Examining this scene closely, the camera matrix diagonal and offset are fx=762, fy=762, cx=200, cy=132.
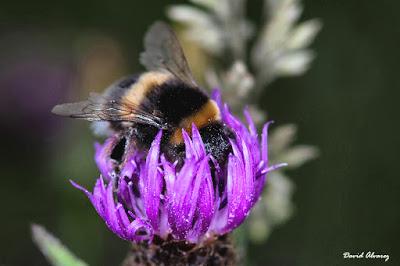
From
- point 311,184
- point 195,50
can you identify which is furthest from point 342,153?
point 195,50

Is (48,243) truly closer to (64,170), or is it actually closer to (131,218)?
(131,218)

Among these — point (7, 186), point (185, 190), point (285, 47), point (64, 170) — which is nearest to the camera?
point (185, 190)

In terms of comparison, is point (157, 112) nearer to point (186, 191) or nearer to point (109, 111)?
point (109, 111)

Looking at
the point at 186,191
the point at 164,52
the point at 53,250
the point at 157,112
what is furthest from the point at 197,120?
the point at 53,250

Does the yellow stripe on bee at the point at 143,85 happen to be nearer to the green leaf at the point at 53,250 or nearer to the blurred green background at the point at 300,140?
the green leaf at the point at 53,250
